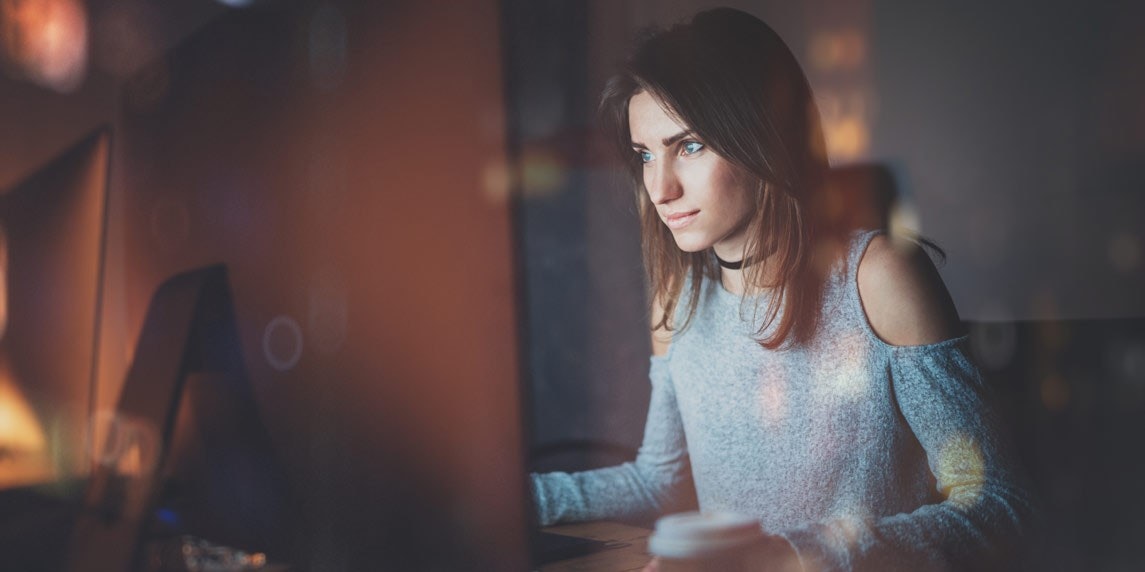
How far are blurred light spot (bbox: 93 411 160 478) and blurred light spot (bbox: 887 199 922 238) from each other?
64 cm

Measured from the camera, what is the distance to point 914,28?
1245 mm

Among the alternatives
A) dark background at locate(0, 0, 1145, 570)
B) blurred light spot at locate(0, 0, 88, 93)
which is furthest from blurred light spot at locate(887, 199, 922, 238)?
blurred light spot at locate(0, 0, 88, 93)

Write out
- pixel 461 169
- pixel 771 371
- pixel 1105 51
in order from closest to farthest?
pixel 461 169, pixel 771 371, pixel 1105 51

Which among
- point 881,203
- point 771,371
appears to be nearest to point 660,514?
point 771,371

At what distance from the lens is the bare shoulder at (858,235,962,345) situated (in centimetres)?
65

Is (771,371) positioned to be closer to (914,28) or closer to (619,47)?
(619,47)

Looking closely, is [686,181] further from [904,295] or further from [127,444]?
[127,444]

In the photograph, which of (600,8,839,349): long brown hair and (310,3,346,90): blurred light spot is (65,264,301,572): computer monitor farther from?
(600,8,839,349): long brown hair

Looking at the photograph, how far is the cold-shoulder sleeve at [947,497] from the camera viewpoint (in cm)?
53

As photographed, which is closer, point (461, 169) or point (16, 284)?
point (461, 169)

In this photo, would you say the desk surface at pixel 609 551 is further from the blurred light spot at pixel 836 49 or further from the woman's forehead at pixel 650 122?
the blurred light spot at pixel 836 49

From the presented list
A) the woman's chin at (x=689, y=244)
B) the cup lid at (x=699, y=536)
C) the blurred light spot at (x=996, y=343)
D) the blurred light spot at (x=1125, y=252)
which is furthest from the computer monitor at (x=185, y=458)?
the blurred light spot at (x=1125, y=252)

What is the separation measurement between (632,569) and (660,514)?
0.25 meters

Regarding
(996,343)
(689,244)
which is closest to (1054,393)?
(996,343)
